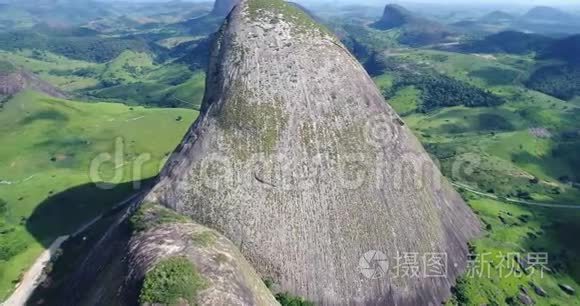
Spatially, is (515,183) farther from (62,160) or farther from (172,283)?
(62,160)

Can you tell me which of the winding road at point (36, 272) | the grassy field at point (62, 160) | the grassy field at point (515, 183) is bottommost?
the grassy field at point (62, 160)

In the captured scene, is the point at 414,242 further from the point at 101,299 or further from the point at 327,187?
A: the point at 101,299

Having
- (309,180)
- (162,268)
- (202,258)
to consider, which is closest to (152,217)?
(202,258)

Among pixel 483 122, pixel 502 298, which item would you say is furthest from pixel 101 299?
pixel 483 122

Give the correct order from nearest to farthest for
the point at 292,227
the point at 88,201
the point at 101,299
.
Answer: the point at 101,299 < the point at 292,227 < the point at 88,201

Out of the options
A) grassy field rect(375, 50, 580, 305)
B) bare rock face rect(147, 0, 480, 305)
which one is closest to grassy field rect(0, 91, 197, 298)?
bare rock face rect(147, 0, 480, 305)

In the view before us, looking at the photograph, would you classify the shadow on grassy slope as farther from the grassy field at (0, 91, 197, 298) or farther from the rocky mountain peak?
the rocky mountain peak

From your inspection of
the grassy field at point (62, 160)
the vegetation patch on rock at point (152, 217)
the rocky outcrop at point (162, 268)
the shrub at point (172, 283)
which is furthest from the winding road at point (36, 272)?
the shrub at point (172, 283)

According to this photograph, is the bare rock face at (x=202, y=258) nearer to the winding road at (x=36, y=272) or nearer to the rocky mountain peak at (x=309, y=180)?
the rocky mountain peak at (x=309, y=180)
